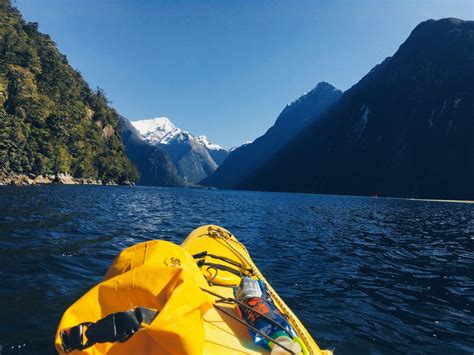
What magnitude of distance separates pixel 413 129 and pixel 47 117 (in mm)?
155951

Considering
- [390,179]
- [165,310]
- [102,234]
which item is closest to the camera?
[165,310]

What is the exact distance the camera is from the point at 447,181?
124 metres

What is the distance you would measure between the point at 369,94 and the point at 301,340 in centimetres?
20709

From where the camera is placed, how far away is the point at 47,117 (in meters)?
88.8

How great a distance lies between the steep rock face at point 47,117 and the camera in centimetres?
7116

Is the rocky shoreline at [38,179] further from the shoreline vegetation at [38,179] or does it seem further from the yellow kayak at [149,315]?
the yellow kayak at [149,315]

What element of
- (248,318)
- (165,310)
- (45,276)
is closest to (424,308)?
(248,318)

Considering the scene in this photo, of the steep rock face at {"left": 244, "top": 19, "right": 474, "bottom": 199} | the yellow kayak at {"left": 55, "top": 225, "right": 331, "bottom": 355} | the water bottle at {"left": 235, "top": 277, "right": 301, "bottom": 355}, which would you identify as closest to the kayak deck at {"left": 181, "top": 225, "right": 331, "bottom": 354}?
the yellow kayak at {"left": 55, "top": 225, "right": 331, "bottom": 355}

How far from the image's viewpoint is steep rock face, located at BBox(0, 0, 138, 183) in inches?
2802

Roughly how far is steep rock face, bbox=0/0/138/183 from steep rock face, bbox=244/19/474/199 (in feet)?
375

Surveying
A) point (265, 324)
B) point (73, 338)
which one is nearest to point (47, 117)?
point (73, 338)

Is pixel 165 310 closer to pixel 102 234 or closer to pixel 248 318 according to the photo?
pixel 248 318

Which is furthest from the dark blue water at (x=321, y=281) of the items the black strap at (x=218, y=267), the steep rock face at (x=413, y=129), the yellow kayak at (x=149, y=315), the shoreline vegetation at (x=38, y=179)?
the steep rock face at (x=413, y=129)

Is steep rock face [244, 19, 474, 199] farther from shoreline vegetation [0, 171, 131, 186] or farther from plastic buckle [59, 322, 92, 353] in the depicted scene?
plastic buckle [59, 322, 92, 353]
